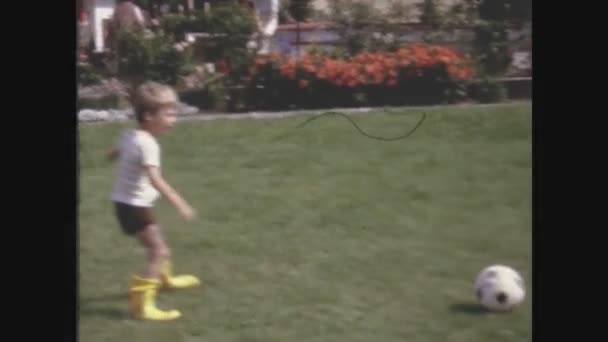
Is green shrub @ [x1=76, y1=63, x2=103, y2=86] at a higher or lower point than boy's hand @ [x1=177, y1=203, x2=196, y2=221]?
higher

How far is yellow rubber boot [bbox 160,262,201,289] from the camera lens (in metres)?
3.87

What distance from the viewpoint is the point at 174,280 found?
388 cm

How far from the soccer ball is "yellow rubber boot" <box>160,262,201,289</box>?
50.3 inches

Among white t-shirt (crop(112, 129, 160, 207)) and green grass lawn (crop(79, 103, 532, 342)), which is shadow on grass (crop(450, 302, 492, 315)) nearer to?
green grass lawn (crop(79, 103, 532, 342))

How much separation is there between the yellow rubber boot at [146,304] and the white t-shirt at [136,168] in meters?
0.36

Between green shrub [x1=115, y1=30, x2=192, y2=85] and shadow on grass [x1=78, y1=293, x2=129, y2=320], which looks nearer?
shadow on grass [x1=78, y1=293, x2=129, y2=320]

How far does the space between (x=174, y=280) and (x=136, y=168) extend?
54cm

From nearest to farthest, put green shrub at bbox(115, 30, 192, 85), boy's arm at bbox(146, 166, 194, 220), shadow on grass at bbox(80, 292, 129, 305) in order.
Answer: boy's arm at bbox(146, 166, 194, 220) < shadow on grass at bbox(80, 292, 129, 305) < green shrub at bbox(115, 30, 192, 85)

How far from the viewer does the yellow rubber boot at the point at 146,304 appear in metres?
3.74

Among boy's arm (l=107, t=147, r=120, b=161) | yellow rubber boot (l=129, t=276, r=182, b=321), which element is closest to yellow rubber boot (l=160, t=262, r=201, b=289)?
yellow rubber boot (l=129, t=276, r=182, b=321)

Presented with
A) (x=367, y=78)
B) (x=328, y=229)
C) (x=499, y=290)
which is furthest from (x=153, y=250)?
(x=499, y=290)

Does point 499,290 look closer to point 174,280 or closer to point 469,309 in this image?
point 469,309
